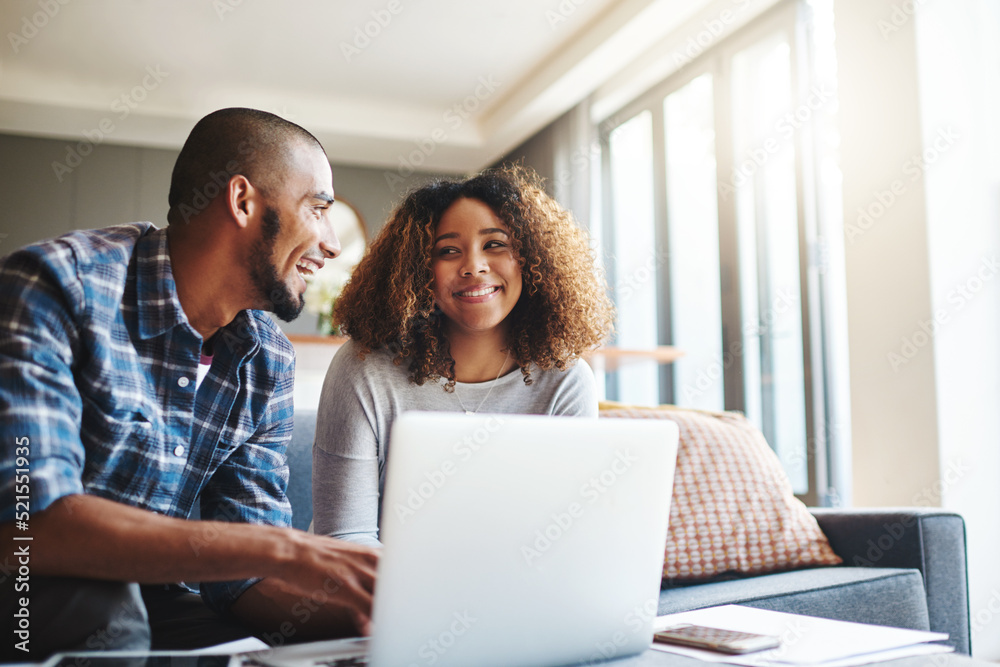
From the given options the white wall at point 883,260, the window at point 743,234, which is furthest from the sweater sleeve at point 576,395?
the window at point 743,234

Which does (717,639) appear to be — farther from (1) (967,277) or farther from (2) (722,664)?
(1) (967,277)

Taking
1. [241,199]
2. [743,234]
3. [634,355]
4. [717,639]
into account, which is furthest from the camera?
[634,355]

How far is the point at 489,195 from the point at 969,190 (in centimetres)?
150

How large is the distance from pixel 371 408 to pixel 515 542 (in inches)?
29.3

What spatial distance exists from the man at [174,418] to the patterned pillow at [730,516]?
0.92 metres

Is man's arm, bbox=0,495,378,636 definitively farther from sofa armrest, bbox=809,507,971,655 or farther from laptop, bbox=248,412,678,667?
sofa armrest, bbox=809,507,971,655

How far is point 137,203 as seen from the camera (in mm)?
5098

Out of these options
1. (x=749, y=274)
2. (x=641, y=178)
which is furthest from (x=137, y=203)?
(x=749, y=274)

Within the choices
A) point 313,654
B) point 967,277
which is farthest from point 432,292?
point 967,277

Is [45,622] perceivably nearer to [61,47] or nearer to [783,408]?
[783,408]

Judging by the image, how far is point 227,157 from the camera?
48.1 inches

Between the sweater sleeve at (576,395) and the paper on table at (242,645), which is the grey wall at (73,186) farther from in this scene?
the paper on table at (242,645)

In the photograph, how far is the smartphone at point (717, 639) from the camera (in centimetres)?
79

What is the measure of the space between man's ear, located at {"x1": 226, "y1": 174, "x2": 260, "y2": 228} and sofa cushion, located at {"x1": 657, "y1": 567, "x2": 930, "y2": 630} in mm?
1024
